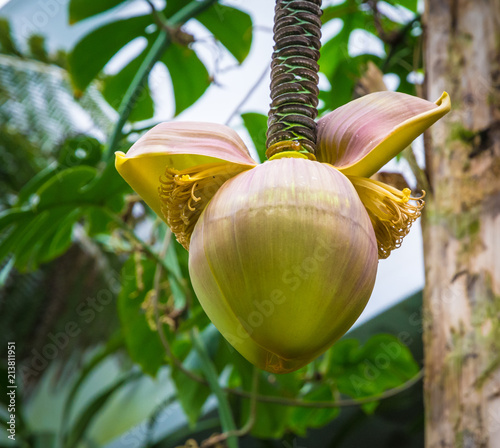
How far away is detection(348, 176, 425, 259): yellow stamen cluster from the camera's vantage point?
37 centimetres

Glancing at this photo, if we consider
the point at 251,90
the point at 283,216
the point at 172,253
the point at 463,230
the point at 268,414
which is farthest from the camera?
the point at 268,414

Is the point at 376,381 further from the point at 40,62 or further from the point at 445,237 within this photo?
the point at 40,62

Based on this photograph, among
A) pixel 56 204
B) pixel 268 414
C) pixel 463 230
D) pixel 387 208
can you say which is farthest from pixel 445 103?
pixel 268 414

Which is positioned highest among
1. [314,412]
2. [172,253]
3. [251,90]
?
[251,90]

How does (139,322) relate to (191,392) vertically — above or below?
above

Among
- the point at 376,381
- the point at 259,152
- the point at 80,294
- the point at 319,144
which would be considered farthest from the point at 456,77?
the point at 80,294

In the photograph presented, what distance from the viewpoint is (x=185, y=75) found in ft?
3.87

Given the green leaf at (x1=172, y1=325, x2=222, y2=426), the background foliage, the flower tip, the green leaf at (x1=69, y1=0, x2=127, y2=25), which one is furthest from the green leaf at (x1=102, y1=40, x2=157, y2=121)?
the flower tip

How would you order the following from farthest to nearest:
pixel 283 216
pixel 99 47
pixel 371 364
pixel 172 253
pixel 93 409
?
pixel 93 409
pixel 371 364
pixel 99 47
pixel 172 253
pixel 283 216

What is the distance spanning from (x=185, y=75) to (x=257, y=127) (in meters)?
0.18

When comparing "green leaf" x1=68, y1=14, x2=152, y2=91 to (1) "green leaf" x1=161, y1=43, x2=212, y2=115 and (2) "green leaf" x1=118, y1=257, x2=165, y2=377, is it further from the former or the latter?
(2) "green leaf" x1=118, y1=257, x2=165, y2=377

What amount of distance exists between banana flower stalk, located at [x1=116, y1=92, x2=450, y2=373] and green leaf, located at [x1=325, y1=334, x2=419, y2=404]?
3.47ft

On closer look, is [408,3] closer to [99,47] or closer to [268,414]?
[99,47]

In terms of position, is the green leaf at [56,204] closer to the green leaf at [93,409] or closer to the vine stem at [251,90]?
the vine stem at [251,90]
